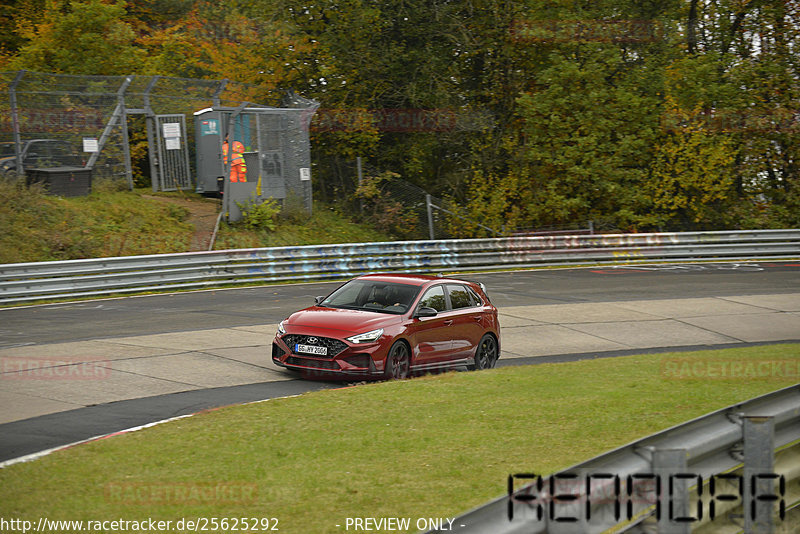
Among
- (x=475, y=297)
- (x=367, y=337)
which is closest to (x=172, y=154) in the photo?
(x=475, y=297)

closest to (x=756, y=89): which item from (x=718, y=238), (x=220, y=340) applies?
(x=718, y=238)

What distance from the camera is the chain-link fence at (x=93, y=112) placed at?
2442cm

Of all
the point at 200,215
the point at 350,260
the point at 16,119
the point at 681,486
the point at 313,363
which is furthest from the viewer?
the point at 200,215

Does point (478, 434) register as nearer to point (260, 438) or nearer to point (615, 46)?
point (260, 438)

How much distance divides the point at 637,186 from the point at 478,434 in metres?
29.3

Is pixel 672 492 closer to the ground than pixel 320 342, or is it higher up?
higher up

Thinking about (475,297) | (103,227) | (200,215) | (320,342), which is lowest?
(320,342)

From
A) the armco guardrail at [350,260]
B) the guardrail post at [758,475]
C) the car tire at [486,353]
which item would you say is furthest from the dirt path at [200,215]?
the guardrail post at [758,475]

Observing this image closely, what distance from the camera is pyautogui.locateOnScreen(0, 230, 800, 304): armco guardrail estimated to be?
69.3ft

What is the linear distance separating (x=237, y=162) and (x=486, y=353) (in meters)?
15.9

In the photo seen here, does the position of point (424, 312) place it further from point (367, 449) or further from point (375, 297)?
point (367, 449)

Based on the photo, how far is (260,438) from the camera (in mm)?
8281

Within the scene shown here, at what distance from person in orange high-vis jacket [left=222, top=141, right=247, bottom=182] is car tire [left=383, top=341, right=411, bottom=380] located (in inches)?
655

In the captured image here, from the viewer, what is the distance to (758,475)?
4117mm
